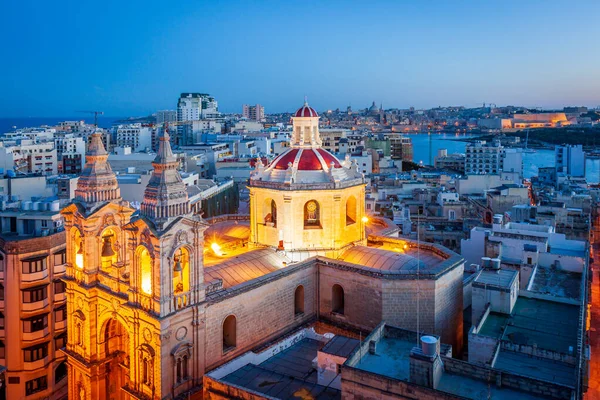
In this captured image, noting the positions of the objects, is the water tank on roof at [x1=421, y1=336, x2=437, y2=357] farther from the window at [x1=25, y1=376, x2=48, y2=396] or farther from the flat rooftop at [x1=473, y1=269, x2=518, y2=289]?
the window at [x1=25, y1=376, x2=48, y2=396]

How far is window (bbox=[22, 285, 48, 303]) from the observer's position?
30.5 meters

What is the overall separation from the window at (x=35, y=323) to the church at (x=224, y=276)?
726 centimetres

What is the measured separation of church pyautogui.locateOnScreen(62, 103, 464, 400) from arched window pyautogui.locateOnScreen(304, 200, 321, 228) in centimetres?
5

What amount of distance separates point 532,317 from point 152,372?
16.9 meters

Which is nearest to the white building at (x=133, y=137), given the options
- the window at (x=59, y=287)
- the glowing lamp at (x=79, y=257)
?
the window at (x=59, y=287)

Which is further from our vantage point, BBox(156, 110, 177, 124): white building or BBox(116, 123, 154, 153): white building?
BBox(156, 110, 177, 124): white building

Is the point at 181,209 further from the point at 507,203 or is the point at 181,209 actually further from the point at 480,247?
the point at 507,203

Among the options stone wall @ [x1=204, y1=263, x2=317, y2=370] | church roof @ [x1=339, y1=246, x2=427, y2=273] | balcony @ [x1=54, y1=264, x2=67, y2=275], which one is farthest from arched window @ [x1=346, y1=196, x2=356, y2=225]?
balcony @ [x1=54, y1=264, x2=67, y2=275]

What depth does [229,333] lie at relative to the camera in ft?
75.9

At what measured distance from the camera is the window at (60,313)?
31845 millimetres

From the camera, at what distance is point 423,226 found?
44.3 meters

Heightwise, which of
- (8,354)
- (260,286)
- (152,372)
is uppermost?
(260,286)

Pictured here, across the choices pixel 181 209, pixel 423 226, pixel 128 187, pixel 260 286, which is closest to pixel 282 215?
pixel 260 286

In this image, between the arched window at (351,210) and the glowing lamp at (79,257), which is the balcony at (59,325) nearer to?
the glowing lamp at (79,257)
